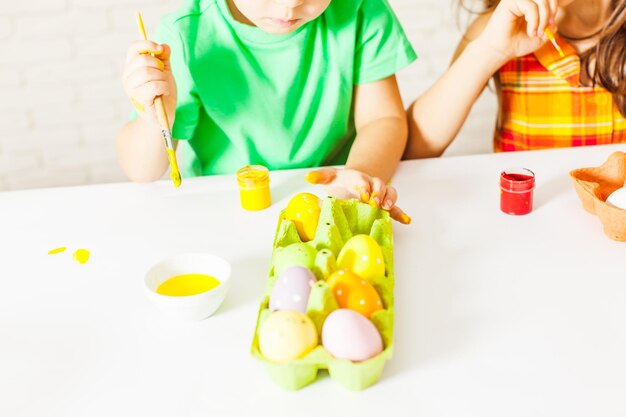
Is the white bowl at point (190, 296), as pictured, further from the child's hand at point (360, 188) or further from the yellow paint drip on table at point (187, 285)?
the child's hand at point (360, 188)

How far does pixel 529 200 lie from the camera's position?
0.93 metres

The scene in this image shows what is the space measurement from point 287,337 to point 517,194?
0.46 meters

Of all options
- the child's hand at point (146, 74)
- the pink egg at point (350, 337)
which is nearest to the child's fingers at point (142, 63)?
the child's hand at point (146, 74)

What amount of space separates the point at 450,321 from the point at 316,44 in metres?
0.65

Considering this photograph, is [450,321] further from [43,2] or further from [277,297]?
[43,2]

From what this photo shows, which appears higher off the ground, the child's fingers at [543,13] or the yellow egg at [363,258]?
the child's fingers at [543,13]

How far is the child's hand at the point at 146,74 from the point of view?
92cm

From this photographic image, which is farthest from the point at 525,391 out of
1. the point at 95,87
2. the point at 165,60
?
the point at 95,87

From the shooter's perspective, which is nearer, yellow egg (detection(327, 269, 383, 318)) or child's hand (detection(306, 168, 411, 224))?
yellow egg (detection(327, 269, 383, 318))

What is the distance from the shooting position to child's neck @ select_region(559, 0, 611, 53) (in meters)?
1.30

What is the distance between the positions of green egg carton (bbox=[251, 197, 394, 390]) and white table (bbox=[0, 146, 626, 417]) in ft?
0.08

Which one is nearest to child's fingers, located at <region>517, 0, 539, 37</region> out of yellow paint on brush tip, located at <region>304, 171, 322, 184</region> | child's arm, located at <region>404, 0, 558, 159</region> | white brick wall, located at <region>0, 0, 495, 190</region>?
child's arm, located at <region>404, 0, 558, 159</region>

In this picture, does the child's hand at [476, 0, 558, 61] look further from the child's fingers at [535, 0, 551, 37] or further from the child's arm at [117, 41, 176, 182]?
the child's arm at [117, 41, 176, 182]

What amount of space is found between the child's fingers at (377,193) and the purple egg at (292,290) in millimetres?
229
